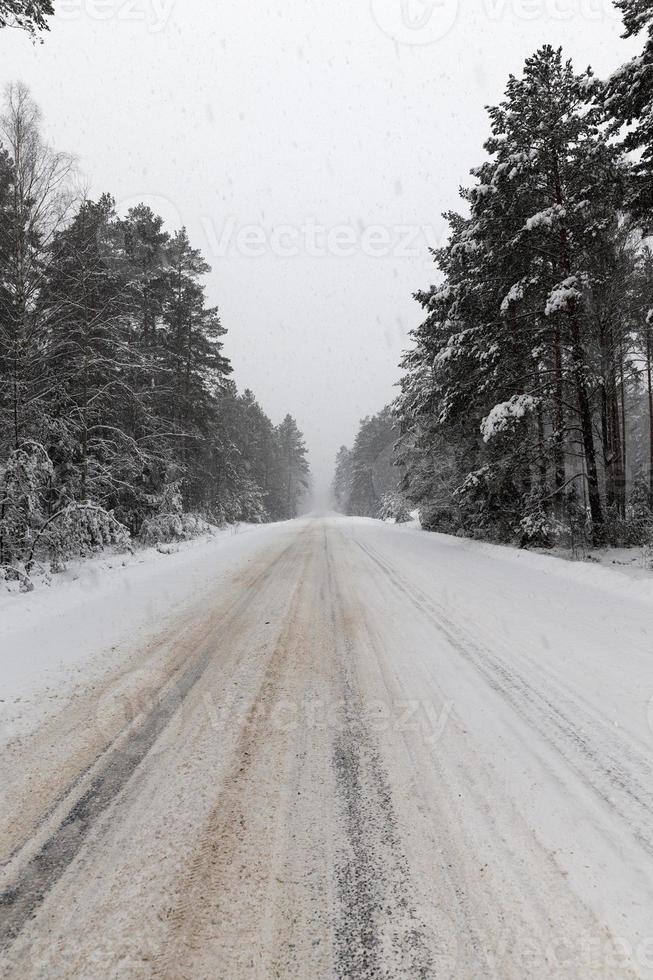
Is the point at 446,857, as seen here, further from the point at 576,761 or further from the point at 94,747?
the point at 94,747

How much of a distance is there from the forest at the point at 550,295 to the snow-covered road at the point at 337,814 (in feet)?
26.6

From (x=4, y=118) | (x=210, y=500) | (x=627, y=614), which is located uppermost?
(x=4, y=118)

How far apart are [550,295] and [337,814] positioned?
453 inches

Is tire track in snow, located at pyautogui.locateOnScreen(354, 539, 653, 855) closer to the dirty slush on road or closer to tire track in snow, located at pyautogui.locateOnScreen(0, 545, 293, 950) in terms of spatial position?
the dirty slush on road

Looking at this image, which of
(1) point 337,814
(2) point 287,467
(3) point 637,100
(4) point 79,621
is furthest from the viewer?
(2) point 287,467

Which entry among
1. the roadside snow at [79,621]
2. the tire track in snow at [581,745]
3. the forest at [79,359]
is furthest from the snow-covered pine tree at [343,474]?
the tire track in snow at [581,745]

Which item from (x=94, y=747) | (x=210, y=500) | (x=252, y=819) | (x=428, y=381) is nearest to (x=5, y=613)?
(x=94, y=747)

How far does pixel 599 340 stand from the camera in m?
13.0

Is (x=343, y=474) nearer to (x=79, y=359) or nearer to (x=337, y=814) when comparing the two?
(x=79, y=359)

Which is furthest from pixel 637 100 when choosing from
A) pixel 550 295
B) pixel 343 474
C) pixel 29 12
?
pixel 343 474

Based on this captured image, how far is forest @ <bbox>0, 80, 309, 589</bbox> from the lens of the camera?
862 centimetres

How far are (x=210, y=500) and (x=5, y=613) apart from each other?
20516 mm

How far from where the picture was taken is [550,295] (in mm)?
10383

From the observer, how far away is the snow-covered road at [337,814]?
1.50 meters
